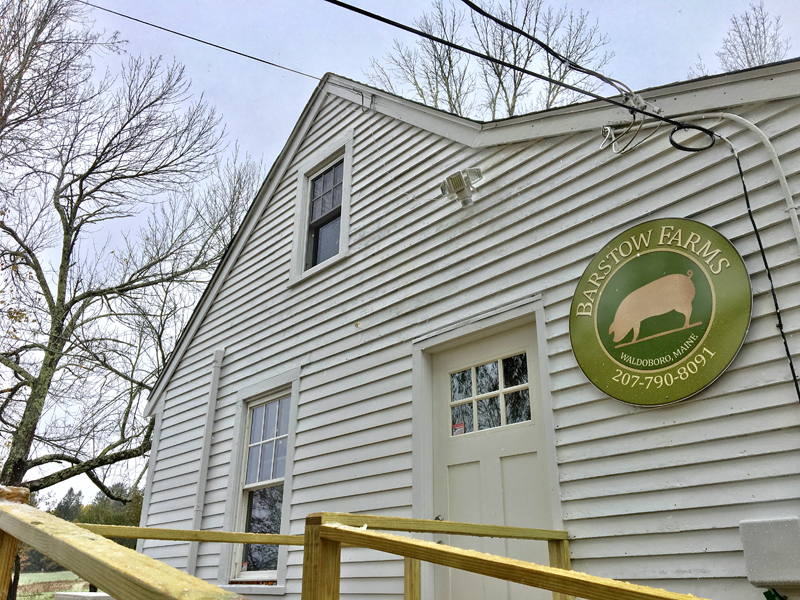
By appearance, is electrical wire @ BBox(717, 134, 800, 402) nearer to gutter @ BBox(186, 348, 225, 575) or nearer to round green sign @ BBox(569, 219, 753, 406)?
round green sign @ BBox(569, 219, 753, 406)

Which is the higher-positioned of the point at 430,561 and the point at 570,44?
the point at 570,44

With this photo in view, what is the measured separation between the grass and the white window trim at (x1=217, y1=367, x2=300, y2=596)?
8883 millimetres

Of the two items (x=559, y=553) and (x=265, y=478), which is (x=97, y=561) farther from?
(x=265, y=478)

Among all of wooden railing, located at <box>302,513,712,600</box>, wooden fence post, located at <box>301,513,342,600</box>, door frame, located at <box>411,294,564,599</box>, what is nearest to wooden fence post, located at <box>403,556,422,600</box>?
door frame, located at <box>411,294,564,599</box>

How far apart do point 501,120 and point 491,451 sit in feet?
8.06

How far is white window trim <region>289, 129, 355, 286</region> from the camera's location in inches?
233

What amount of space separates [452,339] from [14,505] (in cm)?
295

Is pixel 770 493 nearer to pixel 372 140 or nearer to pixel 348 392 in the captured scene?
pixel 348 392

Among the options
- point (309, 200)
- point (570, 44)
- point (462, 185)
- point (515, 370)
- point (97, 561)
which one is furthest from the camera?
point (570, 44)

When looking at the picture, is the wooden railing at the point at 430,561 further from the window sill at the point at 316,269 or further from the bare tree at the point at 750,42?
the bare tree at the point at 750,42

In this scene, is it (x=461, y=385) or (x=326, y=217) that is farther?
(x=326, y=217)

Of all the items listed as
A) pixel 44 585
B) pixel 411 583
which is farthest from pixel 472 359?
pixel 44 585

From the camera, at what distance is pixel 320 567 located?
4.86 ft

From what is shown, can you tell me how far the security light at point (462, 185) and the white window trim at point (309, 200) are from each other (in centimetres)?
145
